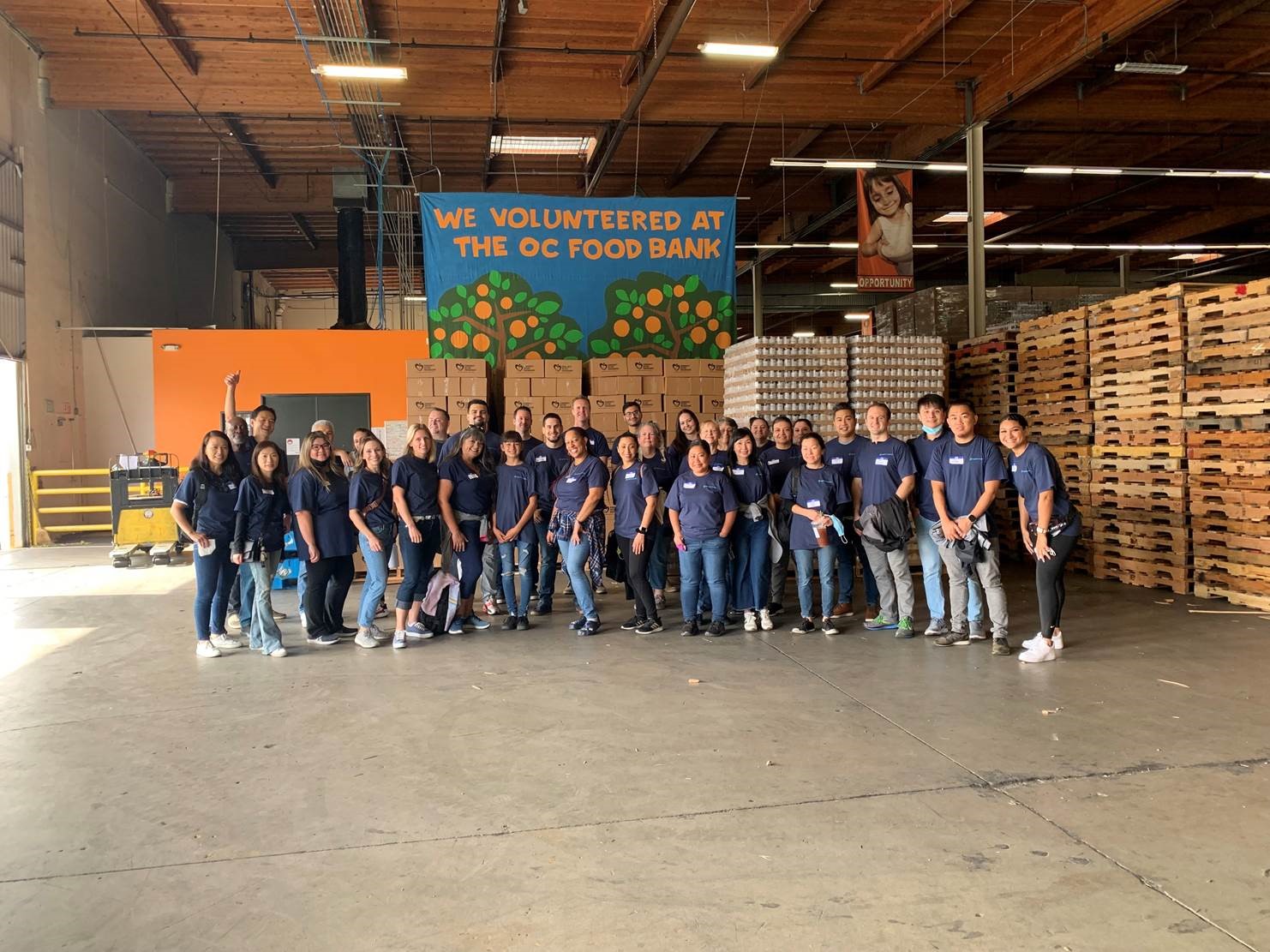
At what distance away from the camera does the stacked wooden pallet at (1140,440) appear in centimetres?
847

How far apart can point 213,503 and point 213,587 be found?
0.69 metres

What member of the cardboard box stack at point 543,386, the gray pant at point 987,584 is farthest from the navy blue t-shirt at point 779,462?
the cardboard box stack at point 543,386

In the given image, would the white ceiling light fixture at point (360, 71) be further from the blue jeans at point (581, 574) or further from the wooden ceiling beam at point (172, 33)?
the blue jeans at point (581, 574)

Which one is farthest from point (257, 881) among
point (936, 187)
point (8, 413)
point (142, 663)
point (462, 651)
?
point (936, 187)

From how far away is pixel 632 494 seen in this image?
7.43 m

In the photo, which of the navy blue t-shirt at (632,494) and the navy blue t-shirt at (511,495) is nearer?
the navy blue t-shirt at (632,494)

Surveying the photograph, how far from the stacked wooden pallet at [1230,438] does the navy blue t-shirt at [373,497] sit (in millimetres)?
7234

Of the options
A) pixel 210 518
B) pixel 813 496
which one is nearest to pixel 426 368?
pixel 210 518

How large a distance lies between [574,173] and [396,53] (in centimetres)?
637

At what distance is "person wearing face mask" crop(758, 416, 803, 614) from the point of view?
25.3 ft

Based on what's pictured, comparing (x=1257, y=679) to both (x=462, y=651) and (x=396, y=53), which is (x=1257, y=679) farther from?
(x=396, y=53)

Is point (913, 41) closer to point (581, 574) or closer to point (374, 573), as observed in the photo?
point (581, 574)

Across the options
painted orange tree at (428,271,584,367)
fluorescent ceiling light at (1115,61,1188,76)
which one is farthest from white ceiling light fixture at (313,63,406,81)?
fluorescent ceiling light at (1115,61,1188,76)

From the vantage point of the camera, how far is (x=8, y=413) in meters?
13.6
